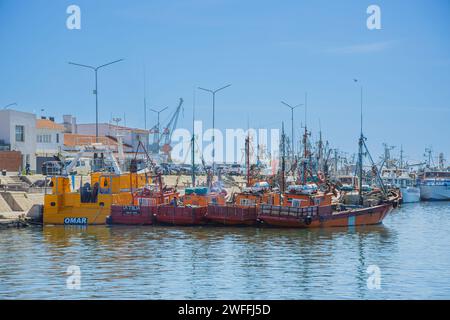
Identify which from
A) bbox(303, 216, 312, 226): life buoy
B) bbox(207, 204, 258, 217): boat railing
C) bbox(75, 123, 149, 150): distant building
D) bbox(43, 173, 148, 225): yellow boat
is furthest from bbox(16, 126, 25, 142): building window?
bbox(303, 216, 312, 226): life buoy

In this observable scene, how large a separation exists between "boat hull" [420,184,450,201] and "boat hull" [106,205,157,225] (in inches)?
2656

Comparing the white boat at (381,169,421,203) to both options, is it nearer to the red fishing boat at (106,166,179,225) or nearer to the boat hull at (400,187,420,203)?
the boat hull at (400,187,420,203)

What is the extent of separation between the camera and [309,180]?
7969 centimetres

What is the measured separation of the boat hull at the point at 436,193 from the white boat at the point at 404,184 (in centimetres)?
201

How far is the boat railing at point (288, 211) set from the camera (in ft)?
180

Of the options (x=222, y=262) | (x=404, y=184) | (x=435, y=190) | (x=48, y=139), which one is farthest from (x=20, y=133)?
(x=404, y=184)

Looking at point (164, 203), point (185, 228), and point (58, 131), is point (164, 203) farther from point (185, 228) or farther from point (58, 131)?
point (58, 131)

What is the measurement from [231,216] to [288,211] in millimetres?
4580

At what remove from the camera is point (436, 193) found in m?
113

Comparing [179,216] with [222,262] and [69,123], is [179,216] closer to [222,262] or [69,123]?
[222,262]

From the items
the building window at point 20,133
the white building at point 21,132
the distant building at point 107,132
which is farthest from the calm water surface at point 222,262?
the distant building at point 107,132

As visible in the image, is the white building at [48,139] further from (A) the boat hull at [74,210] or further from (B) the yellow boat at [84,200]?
(A) the boat hull at [74,210]
